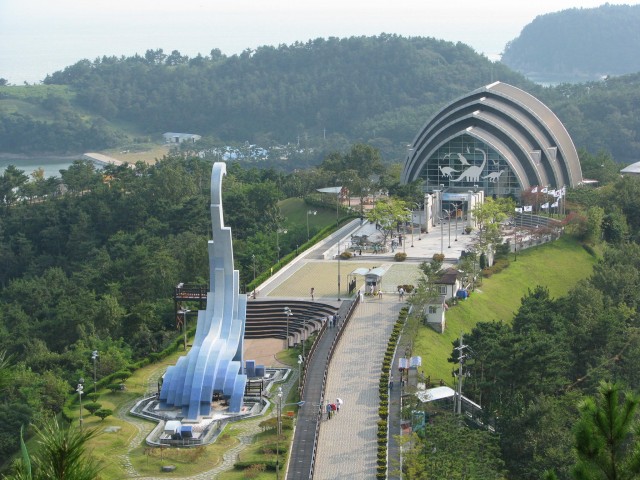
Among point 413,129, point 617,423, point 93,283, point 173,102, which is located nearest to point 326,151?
point 413,129

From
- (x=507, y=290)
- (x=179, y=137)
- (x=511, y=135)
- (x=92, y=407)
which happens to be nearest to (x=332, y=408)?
(x=92, y=407)

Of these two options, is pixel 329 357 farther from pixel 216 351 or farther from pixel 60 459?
pixel 60 459

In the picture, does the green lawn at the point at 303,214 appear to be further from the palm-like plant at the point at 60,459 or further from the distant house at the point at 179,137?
the distant house at the point at 179,137

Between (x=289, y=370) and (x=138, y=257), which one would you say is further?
(x=138, y=257)

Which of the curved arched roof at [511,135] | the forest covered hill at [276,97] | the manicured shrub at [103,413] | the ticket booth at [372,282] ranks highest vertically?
the forest covered hill at [276,97]

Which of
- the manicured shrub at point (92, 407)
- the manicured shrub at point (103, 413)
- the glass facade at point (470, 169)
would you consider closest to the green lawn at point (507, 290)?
the glass facade at point (470, 169)

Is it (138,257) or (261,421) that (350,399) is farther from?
(138,257)
